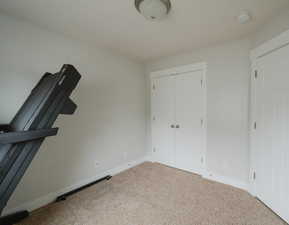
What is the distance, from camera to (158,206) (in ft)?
6.31

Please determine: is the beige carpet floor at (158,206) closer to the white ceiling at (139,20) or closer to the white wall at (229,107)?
the white wall at (229,107)

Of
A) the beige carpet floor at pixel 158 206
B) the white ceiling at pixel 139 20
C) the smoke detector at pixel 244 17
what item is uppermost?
the white ceiling at pixel 139 20

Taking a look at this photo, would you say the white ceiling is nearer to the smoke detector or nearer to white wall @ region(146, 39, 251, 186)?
the smoke detector

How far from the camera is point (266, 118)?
1.90 metres

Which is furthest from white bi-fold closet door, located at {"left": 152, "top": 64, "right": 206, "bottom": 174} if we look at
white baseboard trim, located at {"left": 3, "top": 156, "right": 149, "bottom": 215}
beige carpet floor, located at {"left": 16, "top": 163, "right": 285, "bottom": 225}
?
white baseboard trim, located at {"left": 3, "top": 156, "right": 149, "bottom": 215}

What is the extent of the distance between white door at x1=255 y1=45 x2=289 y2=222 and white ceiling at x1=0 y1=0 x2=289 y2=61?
61cm

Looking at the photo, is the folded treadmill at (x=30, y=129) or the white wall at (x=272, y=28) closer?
the folded treadmill at (x=30, y=129)

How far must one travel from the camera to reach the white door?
1641 mm

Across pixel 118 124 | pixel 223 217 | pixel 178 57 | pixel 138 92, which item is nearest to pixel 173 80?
pixel 178 57

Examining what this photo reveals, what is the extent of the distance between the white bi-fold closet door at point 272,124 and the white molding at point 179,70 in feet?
2.70

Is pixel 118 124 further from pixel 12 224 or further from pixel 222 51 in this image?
pixel 222 51

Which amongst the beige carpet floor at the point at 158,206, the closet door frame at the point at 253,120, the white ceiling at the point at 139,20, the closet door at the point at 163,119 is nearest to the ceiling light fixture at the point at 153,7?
the white ceiling at the point at 139,20

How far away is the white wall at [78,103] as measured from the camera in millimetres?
1749

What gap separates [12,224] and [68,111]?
4.64ft
